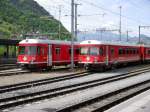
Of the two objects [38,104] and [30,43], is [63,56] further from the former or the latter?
[38,104]

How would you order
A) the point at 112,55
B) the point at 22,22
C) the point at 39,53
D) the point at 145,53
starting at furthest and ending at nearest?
the point at 22,22, the point at 145,53, the point at 112,55, the point at 39,53

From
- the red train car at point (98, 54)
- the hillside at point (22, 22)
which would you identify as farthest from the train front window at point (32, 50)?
the hillside at point (22, 22)

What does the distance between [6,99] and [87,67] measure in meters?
18.9

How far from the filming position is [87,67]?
112 feet

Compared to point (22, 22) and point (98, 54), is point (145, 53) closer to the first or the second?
point (98, 54)

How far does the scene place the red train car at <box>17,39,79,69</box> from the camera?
32.0m

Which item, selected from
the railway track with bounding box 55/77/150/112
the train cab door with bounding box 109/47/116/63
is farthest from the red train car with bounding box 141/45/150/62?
the railway track with bounding box 55/77/150/112

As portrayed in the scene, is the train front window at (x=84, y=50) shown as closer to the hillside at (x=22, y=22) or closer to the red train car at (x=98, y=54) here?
the red train car at (x=98, y=54)

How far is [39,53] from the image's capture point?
32.2 m

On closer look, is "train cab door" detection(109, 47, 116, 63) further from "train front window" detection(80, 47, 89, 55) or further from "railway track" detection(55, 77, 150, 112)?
"railway track" detection(55, 77, 150, 112)

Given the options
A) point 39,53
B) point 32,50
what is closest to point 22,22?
point 32,50

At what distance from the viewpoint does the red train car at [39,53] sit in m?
32.0

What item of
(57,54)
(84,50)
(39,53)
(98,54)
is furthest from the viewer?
(57,54)

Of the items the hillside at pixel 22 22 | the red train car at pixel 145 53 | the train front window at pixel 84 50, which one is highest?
the hillside at pixel 22 22
